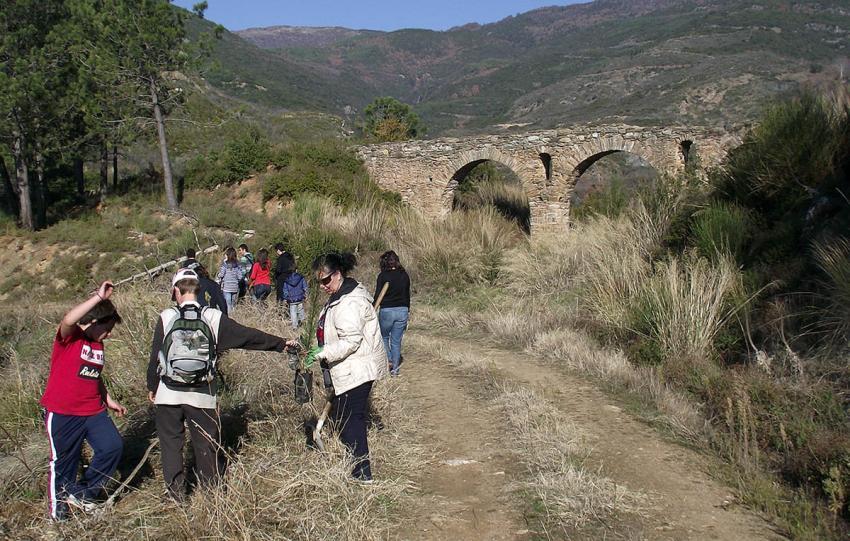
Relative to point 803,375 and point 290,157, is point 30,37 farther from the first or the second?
point 803,375

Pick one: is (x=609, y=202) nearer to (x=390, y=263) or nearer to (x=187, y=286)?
(x=390, y=263)

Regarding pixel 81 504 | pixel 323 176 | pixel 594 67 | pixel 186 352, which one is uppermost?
pixel 594 67

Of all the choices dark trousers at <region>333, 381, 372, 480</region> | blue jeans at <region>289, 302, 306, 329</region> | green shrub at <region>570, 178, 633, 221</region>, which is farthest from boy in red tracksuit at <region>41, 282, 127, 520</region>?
green shrub at <region>570, 178, 633, 221</region>

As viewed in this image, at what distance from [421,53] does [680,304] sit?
175 m

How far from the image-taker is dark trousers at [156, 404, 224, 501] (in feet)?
12.9

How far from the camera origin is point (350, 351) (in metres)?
4.30

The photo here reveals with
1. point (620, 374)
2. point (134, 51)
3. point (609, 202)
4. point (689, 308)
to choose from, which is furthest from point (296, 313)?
point (134, 51)

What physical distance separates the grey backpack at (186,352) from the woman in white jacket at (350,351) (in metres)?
0.68

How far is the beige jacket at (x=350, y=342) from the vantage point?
4.30 metres

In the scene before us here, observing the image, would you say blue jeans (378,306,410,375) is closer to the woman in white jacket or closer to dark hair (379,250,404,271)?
dark hair (379,250,404,271)

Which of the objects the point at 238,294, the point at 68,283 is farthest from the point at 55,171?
the point at 238,294

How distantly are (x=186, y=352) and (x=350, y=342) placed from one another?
38.4 inches

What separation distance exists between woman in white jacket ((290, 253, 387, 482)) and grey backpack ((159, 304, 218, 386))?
678 millimetres

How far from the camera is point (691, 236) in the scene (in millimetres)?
9914
